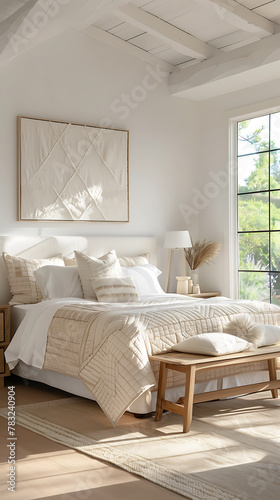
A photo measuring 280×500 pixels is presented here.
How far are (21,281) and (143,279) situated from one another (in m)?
1.11

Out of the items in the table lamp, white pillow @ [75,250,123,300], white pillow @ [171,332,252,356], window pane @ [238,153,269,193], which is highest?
window pane @ [238,153,269,193]

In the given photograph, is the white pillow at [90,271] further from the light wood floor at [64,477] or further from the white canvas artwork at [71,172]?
the light wood floor at [64,477]

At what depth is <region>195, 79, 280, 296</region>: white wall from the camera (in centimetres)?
632

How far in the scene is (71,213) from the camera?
5680mm

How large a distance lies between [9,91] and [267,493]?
160 inches

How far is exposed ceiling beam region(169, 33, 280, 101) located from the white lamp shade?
150 centimetres

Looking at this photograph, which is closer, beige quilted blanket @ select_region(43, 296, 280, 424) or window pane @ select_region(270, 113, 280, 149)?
beige quilted blanket @ select_region(43, 296, 280, 424)

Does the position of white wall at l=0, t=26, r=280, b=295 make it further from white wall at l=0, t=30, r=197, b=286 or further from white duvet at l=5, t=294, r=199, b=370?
white duvet at l=5, t=294, r=199, b=370

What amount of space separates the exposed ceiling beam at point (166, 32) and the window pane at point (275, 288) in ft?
7.42

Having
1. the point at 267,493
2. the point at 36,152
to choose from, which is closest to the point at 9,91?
the point at 36,152

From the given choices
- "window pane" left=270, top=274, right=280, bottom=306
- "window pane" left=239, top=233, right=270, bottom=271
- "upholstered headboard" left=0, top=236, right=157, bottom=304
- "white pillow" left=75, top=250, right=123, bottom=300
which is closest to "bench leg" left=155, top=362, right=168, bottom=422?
"white pillow" left=75, top=250, right=123, bottom=300

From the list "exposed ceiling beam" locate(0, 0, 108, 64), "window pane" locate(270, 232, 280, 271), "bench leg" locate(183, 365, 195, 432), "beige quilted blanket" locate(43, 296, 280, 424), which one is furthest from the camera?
"window pane" locate(270, 232, 280, 271)

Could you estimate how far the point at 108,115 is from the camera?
602cm

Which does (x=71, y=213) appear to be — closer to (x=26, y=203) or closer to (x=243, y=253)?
(x=26, y=203)
